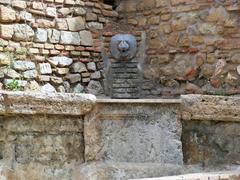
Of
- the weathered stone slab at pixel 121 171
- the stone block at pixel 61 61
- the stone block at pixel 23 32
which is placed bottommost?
the weathered stone slab at pixel 121 171

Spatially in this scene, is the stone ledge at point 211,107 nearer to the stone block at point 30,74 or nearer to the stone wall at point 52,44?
the stone wall at point 52,44

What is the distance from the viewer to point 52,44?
478 cm

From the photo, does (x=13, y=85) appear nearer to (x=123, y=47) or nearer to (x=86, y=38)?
(x=86, y=38)

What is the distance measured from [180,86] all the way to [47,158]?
6.87ft

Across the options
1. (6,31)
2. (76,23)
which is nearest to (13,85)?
(6,31)

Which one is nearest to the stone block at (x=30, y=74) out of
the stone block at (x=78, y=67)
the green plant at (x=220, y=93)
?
the stone block at (x=78, y=67)

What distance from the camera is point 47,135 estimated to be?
3.64 m

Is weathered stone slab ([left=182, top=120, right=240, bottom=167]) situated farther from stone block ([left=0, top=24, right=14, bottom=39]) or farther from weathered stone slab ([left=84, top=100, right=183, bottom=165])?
stone block ([left=0, top=24, right=14, bottom=39])

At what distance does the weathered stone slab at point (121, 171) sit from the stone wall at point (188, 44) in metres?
1.42

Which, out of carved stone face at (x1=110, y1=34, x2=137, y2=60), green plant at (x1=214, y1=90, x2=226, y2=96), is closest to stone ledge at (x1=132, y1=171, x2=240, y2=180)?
green plant at (x1=214, y1=90, x2=226, y2=96)

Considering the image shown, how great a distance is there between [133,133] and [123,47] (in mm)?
1710

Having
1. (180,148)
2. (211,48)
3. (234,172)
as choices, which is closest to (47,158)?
(180,148)

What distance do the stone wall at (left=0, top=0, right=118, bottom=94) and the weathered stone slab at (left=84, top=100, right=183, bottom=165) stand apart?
122 centimetres

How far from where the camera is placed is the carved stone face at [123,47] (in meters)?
5.14
